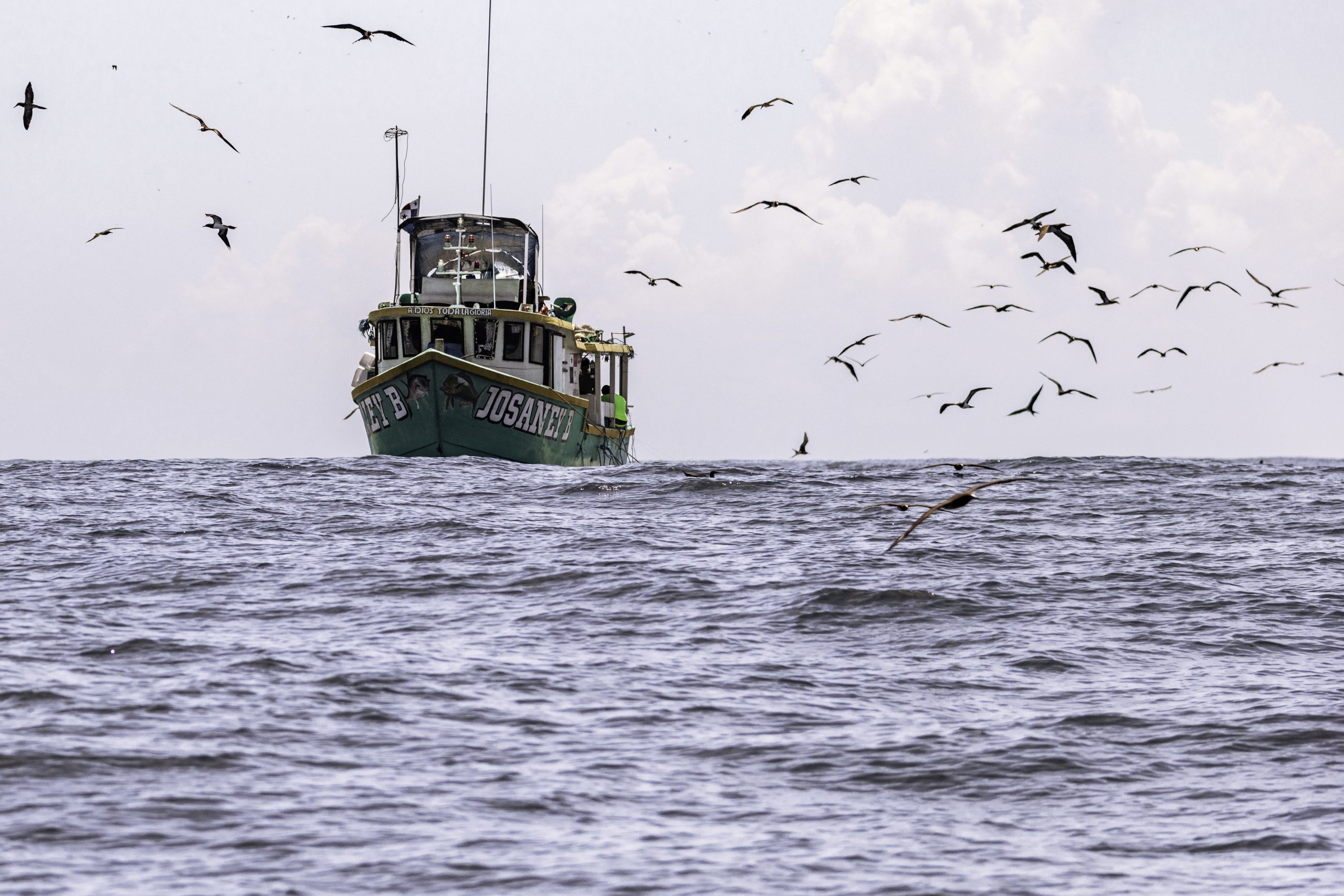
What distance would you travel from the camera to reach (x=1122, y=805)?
7910mm

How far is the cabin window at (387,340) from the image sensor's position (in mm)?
37906

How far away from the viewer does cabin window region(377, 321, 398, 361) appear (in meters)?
37.9

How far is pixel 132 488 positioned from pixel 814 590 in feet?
61.8

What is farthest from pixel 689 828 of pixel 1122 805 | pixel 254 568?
pixel 254 568

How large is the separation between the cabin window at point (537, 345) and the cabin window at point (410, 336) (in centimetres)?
301

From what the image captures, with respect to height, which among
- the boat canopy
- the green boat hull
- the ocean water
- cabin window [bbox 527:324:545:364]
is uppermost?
the boat canopy

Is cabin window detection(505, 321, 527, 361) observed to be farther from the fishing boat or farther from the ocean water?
the ocean water

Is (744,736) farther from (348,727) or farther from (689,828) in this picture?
(348,727)

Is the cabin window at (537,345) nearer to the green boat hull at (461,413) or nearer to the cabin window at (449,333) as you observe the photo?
the green boat hull at (461,413)

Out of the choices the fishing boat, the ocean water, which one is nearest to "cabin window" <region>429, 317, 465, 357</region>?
the fishing boat

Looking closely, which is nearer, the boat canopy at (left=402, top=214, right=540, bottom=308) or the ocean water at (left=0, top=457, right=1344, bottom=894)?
the ocean water at (left=0, top=457, right=1344, bottom=894)

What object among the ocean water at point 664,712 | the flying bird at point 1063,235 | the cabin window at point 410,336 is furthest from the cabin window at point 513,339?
the flying bird at point 1063,235

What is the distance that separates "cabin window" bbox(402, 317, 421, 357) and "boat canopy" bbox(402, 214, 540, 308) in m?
1.97

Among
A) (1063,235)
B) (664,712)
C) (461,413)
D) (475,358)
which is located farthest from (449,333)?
(664,712)
